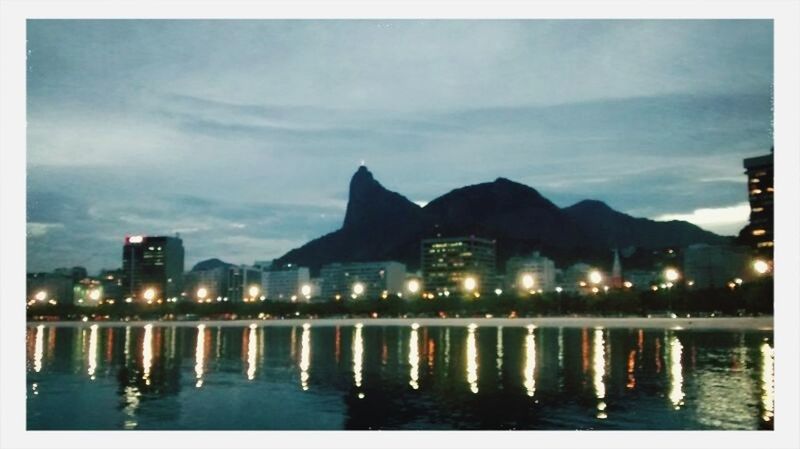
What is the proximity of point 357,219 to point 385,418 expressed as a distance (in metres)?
121

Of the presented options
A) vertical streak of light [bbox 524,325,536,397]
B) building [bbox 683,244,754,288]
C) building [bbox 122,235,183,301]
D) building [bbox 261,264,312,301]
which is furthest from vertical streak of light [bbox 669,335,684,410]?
building [bbox 261,264,312,301]

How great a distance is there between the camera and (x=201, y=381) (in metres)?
13.0

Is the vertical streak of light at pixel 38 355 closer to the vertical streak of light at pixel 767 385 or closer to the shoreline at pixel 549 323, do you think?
the vertical streak of light at pixel 767 385

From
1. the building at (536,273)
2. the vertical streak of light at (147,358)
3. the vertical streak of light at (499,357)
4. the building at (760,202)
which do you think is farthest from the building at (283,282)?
the vertical streak of light at (499,357)

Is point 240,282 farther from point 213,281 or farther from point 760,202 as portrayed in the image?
point 760,202

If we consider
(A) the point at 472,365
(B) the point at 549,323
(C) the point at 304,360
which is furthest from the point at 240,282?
(A) the point at 472,365

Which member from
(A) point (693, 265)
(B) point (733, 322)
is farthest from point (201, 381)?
(A) point (693, 265)

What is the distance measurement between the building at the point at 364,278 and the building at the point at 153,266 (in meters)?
21.7

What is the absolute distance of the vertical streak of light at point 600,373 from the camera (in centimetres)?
992

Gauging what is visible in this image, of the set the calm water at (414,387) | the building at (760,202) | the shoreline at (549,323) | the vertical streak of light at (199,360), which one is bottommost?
the shoreline at (549,323)

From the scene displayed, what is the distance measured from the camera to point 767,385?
11336 mm

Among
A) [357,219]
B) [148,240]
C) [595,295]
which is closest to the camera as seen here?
[595,295]

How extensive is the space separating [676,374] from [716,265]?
55.2 m
